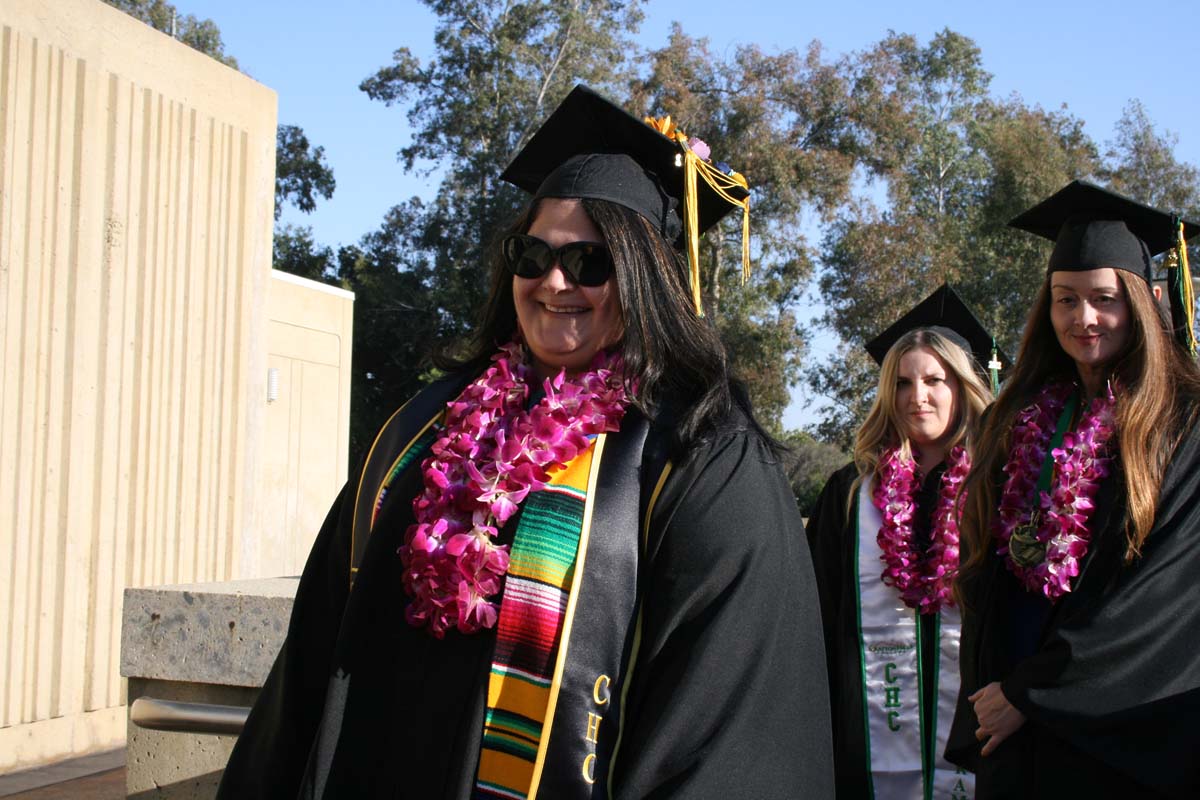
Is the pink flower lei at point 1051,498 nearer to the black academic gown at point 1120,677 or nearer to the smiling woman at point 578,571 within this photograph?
the black academic gown at point 1120,677

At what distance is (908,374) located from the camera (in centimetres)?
490

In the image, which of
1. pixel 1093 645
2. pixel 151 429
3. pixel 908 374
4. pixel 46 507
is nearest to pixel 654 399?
pixel 1093 645

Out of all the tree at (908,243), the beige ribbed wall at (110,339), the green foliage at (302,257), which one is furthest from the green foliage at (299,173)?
the beige ribbed wall at (110,339)

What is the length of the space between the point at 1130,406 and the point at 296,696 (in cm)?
→ 231

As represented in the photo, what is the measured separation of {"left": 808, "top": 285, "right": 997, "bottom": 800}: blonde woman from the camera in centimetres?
446

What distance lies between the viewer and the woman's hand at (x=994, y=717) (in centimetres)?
313

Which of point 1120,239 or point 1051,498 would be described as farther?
point 1120,239

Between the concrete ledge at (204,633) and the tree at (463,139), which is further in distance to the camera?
the tree at (463,139)

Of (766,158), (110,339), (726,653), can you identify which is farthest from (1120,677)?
(766,158)

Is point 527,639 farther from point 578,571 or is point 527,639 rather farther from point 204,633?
point 204,633

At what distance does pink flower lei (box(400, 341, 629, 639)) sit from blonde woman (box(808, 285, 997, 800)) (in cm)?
252

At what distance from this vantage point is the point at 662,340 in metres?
2.24

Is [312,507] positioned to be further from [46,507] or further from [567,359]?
[567,359]

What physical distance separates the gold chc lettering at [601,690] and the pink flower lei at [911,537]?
2.70 m
